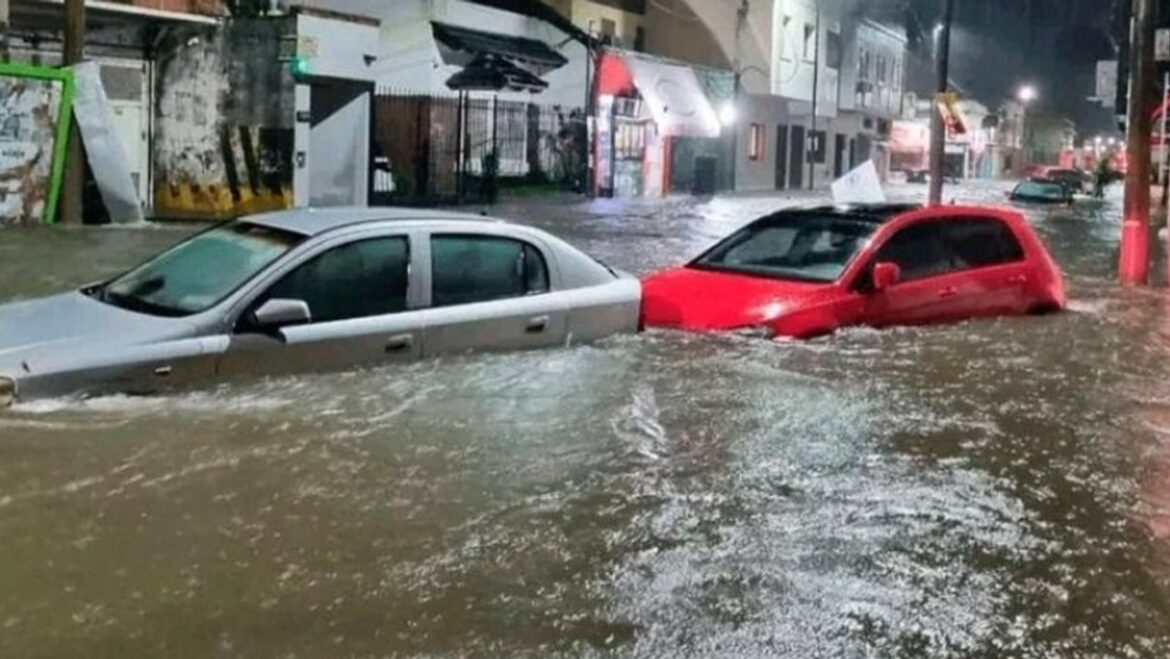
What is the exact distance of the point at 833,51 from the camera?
5222 cm

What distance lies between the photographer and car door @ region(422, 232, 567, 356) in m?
8.23

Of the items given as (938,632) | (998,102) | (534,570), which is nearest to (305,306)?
(534,570)

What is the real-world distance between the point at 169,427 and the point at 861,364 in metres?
4.81

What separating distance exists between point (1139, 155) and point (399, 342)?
1222 centimetres

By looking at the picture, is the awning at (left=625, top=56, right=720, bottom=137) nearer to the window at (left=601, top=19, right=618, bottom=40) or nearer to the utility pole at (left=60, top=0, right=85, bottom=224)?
the window at (left=601, top=19, right=618, bottom=40)

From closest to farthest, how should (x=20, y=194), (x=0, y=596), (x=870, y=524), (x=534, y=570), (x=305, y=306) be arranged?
1. (x=0, y=596)
2. (x=534, y=570)
3. (x=870, y=524)
4. (x=305, y=306)
5. (x=20, y=194)

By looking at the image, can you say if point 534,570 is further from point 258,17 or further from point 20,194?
point 258,17

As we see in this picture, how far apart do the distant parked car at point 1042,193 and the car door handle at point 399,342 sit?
4117 centimetres

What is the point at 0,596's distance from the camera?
4.96 m

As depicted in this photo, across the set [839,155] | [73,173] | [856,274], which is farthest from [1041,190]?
[856,274]

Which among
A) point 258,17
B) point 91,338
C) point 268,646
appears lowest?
point 268,646

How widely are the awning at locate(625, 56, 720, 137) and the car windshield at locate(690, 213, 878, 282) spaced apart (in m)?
24.7

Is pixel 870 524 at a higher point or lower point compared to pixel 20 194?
lower

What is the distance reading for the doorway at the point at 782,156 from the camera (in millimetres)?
51094
